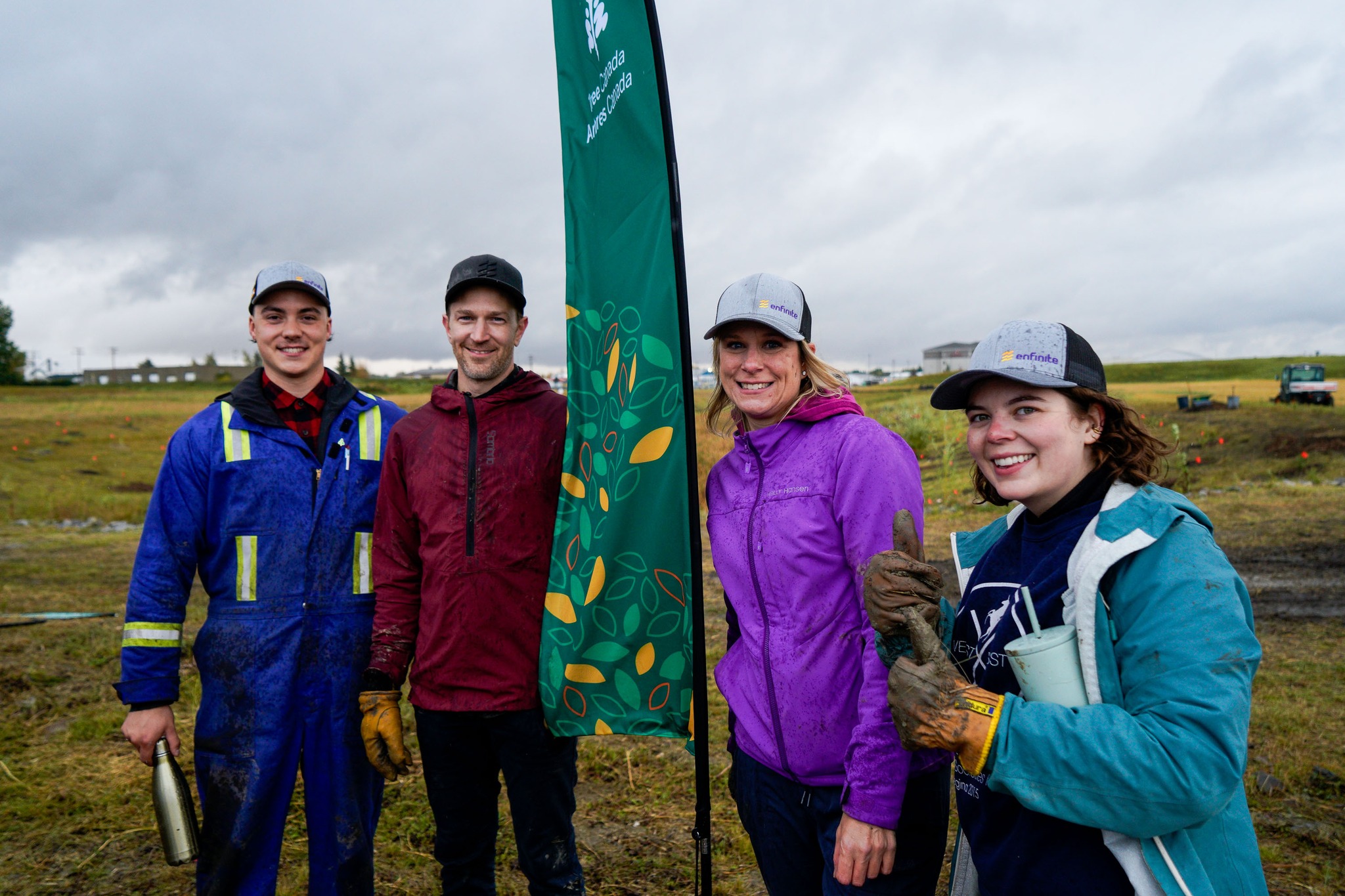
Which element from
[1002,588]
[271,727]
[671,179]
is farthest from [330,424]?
[1002,588]

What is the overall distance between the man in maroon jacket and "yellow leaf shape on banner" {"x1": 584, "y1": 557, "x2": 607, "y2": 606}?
37 centimetres

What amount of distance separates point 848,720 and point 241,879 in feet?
7.78

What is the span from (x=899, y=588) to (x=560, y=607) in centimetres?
119

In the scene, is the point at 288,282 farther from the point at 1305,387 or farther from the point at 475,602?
the point at 1305,387

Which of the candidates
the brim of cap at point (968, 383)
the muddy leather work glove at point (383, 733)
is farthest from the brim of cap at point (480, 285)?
the brim of cap at point (968, 383)

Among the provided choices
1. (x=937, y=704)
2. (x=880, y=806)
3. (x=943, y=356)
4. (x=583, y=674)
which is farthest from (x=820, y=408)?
(x=943, y=356)

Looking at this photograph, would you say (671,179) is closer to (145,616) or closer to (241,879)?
(145,616)

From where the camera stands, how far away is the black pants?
2619mm

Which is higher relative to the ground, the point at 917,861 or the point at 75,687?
the point at 917,861

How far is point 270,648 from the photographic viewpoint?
2.77 m

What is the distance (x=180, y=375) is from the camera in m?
63.9

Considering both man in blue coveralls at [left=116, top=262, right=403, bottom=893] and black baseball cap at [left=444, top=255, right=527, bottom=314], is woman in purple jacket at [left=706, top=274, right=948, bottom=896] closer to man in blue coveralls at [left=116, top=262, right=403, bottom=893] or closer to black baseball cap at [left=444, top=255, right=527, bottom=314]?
black baseball cap at [left=444, top=255, right=527, bottom=314]

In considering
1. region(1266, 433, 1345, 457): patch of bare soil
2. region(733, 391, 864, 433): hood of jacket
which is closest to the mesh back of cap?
region(733, 391, 864, 433): hood of jacket

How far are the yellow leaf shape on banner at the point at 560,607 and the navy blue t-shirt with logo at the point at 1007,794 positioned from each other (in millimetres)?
1142
